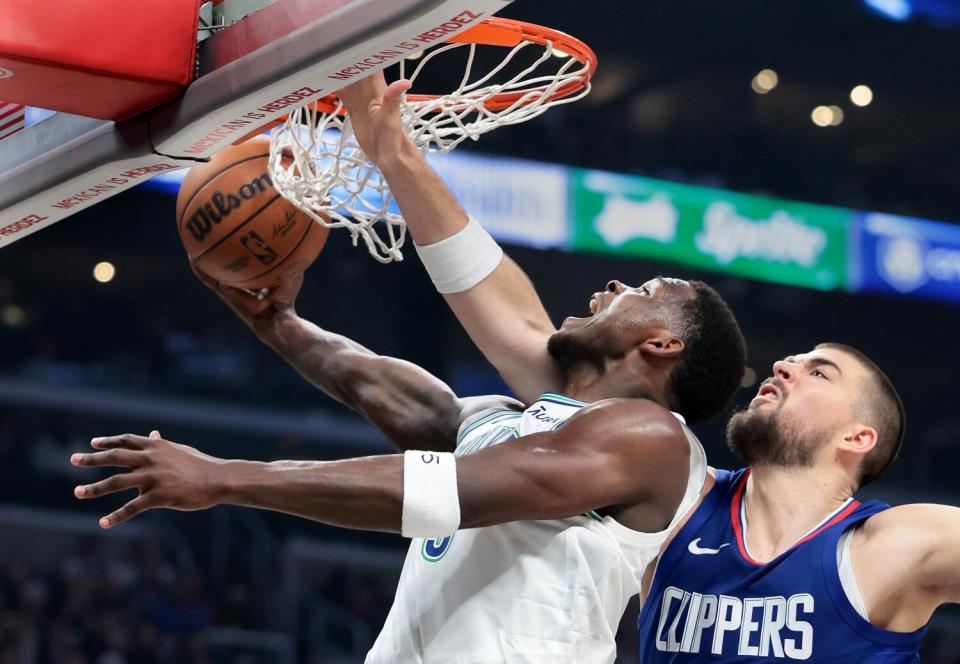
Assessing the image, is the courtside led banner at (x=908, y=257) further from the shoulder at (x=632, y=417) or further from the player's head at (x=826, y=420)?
the shoulder at (x=632, y=417)

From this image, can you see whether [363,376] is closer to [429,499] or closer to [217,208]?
[217,208]

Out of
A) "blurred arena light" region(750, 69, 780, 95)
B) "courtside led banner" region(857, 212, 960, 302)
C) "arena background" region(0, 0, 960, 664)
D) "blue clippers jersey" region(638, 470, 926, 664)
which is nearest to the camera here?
"blue clippers jersey" region(638, 470, 926, 664)

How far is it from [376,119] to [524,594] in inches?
35.0

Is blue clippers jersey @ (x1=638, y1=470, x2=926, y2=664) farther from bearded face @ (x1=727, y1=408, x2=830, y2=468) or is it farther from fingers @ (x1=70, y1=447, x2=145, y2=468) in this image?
fingers @ (x1=70, y1=447, x2=145, y2=468)

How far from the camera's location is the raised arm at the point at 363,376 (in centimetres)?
285

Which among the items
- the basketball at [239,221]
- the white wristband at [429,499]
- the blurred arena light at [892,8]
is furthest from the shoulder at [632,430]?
the blurred arena light at [892,8]

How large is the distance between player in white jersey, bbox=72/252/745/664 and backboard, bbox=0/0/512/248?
1.84 feet

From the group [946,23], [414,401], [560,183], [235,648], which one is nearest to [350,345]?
[414,401]

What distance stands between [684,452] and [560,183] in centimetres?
628

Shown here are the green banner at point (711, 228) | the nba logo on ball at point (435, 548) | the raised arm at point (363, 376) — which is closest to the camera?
the nba logo on ball at point (435, 548)

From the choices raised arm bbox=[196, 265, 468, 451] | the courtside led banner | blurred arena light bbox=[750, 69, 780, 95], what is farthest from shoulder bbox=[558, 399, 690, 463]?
blurred arena light bbox=[750, 69, 780, 95]

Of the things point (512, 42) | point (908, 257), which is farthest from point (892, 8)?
point (512, 42)

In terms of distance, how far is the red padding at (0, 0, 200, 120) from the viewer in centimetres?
204

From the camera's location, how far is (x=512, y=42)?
99.5 inches
